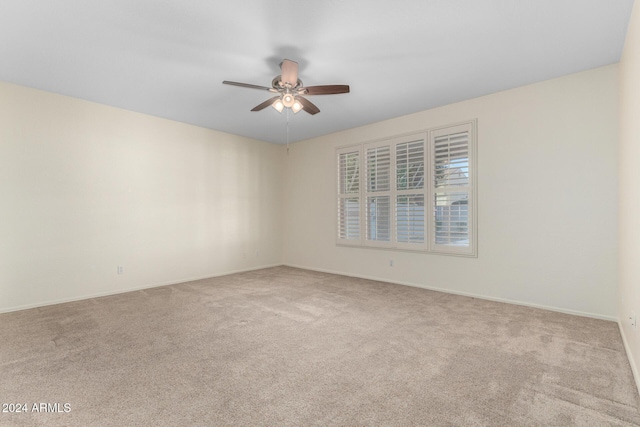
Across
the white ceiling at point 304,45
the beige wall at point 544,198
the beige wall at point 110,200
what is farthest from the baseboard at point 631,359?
the beige wall at point 110,200

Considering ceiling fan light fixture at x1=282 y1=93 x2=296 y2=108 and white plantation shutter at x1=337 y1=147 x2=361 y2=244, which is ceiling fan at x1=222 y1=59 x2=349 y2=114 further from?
white plantation shutter at x1=337 y1=147 x2=361 y2=244

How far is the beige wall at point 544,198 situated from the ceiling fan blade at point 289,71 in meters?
1.85

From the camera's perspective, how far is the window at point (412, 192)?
425cm

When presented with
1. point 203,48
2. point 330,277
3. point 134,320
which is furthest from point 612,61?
point 134,320

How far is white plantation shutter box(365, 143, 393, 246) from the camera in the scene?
5.11m

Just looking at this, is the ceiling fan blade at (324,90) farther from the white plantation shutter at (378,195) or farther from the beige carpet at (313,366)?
the beige carpet at (313,366)

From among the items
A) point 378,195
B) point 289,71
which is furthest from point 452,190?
point 289,71

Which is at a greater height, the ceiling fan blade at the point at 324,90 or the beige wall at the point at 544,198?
the ceiling fan blade at the point at 324,90

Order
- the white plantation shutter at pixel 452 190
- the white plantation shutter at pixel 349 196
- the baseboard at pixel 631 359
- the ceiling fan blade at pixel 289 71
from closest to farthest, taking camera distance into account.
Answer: the baseboard at pixel 631 359 → the ceiling fan blade at pixel 289 71 → the white plantation shutter at pixel 452 190 → the white plantation shutter at pixel 349 196

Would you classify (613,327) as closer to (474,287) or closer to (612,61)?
(474,287)

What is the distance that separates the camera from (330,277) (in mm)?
5492

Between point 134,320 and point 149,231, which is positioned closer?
point 134,320

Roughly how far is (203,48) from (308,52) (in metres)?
1.00

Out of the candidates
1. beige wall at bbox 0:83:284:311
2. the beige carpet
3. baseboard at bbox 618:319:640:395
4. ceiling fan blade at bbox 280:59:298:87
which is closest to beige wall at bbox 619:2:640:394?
baseboard at bbox 618:319:640:395
